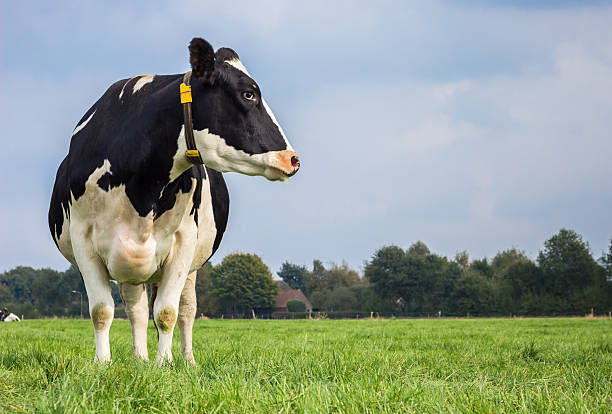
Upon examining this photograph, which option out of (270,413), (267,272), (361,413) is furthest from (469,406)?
(267,272)

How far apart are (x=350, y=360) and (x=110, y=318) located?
2.16m

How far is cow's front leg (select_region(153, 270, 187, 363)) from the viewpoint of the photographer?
4.89m

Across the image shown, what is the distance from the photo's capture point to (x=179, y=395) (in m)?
2.97

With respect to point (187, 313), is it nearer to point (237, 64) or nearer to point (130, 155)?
point (130, 155)

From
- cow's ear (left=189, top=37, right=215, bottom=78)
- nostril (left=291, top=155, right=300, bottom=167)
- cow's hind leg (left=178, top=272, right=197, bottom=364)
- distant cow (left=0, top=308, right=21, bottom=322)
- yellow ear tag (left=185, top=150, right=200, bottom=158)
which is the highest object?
cow's ear (left=189, top=37, right=215, bottom=78)

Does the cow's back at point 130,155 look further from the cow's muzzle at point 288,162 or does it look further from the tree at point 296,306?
the tree at point 296,306

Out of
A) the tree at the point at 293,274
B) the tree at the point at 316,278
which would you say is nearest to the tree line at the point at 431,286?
the tree at the point at 316,278

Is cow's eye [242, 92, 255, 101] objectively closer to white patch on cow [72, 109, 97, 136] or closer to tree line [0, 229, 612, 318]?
white patch on cow [72, 109, 97, 136]

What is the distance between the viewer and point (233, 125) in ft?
13.9

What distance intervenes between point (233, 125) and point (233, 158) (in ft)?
0.84

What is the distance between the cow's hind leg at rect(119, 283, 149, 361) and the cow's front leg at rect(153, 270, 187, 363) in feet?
1.78

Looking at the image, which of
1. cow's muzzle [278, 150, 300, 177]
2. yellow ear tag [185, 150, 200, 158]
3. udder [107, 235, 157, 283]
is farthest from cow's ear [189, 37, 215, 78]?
udder [107, 235, 157, 283]

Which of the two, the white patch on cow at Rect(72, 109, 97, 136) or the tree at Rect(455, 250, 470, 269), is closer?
the white patch on cow at Rect(72, 109, 97, 136)

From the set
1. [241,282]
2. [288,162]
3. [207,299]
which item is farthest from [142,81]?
[207,299]
